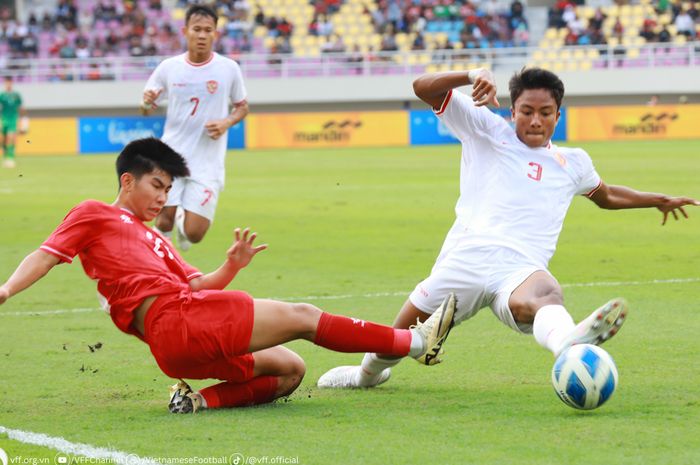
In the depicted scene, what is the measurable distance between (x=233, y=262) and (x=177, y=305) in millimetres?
404

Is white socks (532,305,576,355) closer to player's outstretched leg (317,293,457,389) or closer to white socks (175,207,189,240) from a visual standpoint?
player's outstretched leg (317,293,457,389)

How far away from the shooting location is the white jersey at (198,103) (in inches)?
456

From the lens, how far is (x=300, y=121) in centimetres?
3775

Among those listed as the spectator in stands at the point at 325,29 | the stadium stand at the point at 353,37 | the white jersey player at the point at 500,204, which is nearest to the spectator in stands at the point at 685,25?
the stadium stand at the point at 353,37

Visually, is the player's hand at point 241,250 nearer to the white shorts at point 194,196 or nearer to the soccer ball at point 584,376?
the soccer ball at point 584,376

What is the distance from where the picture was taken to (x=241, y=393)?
578cm

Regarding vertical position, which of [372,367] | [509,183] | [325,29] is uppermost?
[509,183]

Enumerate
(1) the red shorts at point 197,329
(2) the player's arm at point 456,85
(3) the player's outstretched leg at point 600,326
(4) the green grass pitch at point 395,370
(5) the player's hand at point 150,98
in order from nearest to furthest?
(4) the green grass pitch at point 395,370 < (3) the player's outstretched leg at point 600,326 < (1) the red shorts at point 197,329 < (2) the player's arm at point 456,85 < (5) the player's hand at point 150,98

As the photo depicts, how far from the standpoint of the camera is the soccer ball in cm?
520

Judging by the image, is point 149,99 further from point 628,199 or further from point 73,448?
point 73,448

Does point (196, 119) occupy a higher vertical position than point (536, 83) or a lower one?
lower

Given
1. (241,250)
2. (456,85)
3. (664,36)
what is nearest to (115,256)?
(241,250)

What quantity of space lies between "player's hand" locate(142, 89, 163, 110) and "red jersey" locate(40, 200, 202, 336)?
532cm

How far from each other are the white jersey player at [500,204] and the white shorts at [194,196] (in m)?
5.31
